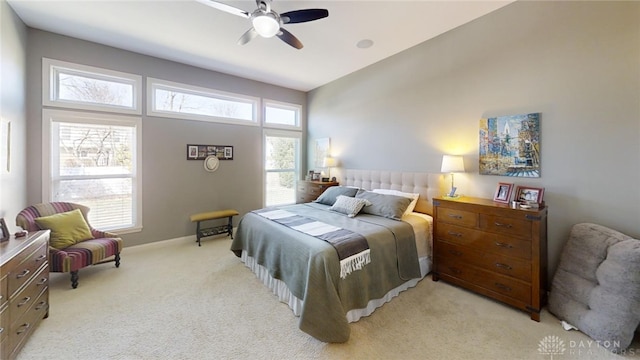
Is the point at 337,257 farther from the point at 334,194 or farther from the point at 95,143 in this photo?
the point at 95,143

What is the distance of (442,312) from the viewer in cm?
229

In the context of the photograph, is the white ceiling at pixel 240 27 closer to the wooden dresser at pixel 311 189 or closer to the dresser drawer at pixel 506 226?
the wooden dresser at pixel 311 189

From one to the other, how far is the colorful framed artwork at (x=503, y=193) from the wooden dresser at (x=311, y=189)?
106 inches

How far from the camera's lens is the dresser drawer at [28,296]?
1.67 metres

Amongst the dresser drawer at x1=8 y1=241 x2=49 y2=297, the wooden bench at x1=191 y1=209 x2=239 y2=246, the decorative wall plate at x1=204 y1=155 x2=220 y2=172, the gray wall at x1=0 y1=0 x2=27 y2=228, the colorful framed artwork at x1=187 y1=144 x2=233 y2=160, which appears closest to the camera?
the dresser drawer at x1=8 y1=241 x2=49 y2=297

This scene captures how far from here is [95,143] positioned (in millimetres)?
3521

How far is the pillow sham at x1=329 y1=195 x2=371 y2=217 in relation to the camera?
10.6ft

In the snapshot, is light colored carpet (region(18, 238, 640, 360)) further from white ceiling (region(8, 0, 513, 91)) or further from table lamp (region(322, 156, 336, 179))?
white ceiling (region(8, 0, 513, 91))

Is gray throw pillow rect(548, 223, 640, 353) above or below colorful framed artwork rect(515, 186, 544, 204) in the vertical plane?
below

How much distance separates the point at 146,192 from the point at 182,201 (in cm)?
54

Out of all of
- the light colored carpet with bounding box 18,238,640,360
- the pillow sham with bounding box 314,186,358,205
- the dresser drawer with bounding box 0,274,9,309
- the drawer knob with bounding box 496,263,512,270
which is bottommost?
the light colored carpet with bounding box 18,238,640,360

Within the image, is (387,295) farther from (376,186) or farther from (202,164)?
(202,164)

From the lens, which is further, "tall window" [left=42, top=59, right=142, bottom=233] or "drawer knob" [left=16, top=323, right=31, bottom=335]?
"tall window" [left=42, top=59, right=142, bottom=233]

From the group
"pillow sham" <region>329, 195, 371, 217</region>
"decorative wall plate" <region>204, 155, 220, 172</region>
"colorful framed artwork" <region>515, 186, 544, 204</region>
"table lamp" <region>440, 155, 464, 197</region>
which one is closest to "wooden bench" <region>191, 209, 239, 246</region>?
"decorative wall plate" <region>204, 155, 220, 172</region>
